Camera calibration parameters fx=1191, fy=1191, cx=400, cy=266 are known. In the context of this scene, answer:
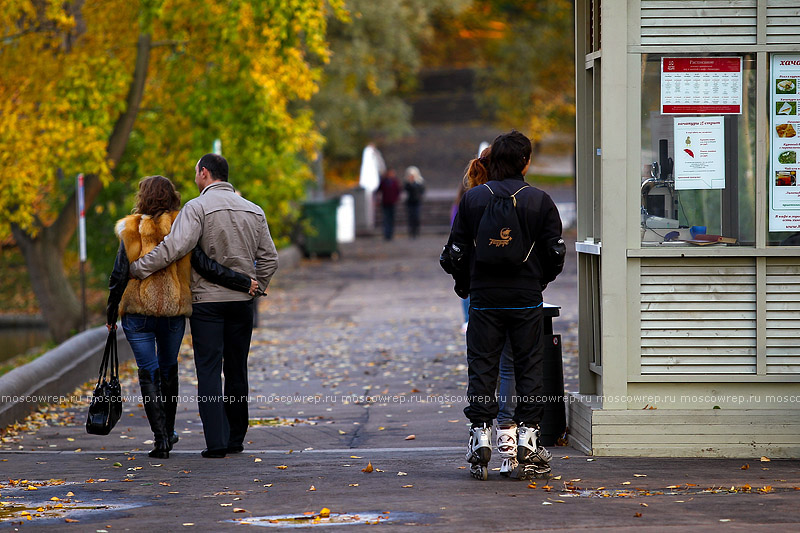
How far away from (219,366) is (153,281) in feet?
2.26

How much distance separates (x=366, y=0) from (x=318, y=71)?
1711 centimetres

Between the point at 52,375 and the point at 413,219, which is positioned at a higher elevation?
the point at 413,219

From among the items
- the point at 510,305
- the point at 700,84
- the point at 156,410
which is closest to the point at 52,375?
the point at 156,410

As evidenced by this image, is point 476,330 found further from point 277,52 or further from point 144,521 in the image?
point 277,52

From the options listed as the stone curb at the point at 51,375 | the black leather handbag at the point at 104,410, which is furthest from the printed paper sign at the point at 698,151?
the stone curb at the point at 51,375

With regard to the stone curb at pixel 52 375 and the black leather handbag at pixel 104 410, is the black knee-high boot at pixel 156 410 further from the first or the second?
the stone curb at pixel 52 375

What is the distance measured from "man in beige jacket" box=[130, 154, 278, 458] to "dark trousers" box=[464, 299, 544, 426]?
1773mm

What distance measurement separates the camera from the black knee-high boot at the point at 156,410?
761 centimetres

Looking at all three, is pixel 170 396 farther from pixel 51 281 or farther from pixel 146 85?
pixel 146 85

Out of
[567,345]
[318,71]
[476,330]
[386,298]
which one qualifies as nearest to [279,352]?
[567,345]

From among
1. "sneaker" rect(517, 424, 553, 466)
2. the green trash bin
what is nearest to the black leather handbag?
"sneaker" rect(517, 424, 553, 466)

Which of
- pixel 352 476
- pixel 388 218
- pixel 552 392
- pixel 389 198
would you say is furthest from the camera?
pixel 388 218

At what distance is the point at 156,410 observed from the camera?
7652 mm

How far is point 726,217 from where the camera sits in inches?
281
